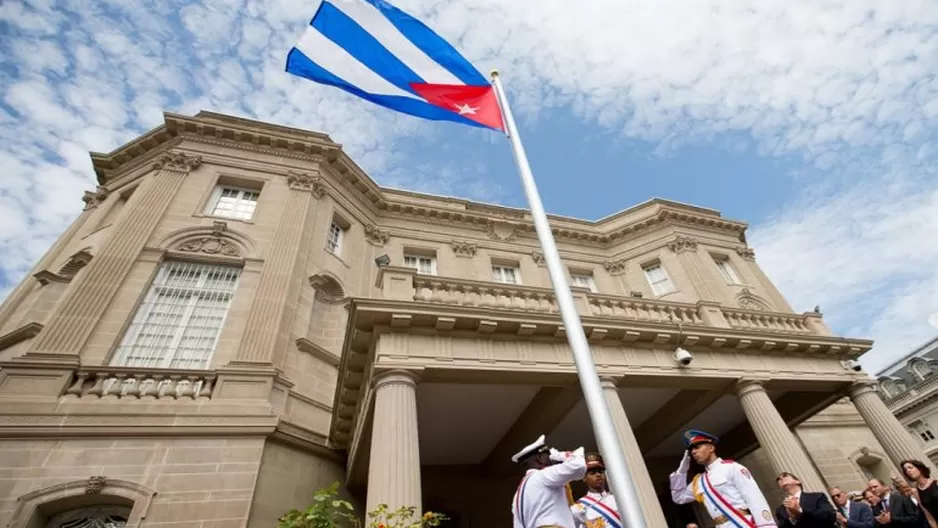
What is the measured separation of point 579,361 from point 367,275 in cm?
1298

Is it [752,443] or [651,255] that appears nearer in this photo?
[752,443]

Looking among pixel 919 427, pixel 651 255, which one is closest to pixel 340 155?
pixel 651 255

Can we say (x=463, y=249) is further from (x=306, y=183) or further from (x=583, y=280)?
(x=306, y=183)

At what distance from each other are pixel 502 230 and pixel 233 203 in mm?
10451

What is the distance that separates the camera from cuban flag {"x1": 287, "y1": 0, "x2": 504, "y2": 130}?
6.32m

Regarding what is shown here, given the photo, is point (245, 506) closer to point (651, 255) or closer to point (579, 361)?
point (579, 361)

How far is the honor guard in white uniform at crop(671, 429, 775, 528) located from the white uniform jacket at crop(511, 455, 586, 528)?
139 cm

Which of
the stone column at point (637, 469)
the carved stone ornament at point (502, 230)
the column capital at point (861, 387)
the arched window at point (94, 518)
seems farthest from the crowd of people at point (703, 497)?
the carved stone ornament at point (502, 230)

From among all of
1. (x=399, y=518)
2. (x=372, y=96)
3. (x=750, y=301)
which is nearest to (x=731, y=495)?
(x=399, y=518)

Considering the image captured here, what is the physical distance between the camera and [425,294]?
8852 mm

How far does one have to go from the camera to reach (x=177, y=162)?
1500cm

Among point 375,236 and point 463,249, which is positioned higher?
point 375,236

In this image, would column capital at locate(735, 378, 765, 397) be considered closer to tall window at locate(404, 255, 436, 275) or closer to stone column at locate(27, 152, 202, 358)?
tall window at locate(404, 255, 436, 275)

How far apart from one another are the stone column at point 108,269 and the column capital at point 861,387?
17.6 m
